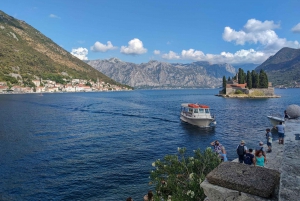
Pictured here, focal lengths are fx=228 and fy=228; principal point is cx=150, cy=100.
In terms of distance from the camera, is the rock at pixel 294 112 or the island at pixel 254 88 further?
the island at pixel 254 88

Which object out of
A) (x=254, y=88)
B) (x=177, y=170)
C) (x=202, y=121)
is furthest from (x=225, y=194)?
(x=254, y=88)

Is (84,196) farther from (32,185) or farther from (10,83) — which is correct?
(10,83)

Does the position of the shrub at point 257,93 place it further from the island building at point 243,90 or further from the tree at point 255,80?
the tree at point 255,80

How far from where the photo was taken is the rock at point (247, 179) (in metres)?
4.20

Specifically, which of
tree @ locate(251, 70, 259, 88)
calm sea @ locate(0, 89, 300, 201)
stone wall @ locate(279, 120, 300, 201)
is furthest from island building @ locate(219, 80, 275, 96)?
stone wall @ locate(279, 120, 300, 201)

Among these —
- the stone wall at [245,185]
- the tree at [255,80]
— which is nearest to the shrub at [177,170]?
the stone wall at [245,185]

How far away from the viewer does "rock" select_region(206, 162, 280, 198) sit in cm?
420

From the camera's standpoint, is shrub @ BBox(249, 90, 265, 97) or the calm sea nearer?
the calm sea

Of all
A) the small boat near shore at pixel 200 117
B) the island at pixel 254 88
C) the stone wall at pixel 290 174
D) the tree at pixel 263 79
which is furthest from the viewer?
the tree at pixel 263 79

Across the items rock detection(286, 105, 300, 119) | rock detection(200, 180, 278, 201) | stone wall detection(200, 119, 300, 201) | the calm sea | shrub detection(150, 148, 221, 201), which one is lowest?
the calm sea

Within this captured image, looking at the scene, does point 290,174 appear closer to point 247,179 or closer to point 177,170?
point 247,179

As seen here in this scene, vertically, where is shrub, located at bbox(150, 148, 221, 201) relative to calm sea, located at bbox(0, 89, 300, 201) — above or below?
above

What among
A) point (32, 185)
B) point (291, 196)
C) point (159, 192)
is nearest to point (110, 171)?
point (32, 185)

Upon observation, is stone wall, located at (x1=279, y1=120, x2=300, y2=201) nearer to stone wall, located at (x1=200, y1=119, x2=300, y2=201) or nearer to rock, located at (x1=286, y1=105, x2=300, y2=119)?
stone wall, located at (x1=200, y1=119, x2=300, y2=201)
